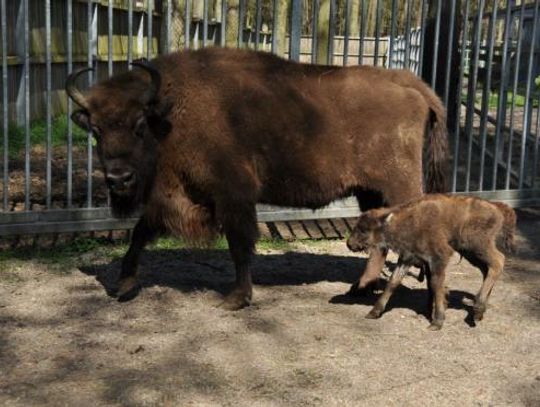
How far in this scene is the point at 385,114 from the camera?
7047 mm

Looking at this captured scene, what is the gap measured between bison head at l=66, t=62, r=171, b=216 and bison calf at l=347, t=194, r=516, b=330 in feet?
5.70

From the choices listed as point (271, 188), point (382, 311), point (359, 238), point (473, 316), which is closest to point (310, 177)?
point (271, 188)

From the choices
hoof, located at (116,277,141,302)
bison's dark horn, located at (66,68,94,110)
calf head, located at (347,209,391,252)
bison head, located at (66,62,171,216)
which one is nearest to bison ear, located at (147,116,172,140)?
bison head, located at (66,62,171,216)

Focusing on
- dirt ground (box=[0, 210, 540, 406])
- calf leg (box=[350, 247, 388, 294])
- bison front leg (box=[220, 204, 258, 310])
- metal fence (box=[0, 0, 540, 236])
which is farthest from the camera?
metal fence (box=[0, 0, 540, 236])

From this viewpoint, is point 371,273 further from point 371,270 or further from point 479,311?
point 479,311

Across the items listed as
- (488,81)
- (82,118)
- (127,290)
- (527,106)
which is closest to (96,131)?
(82,118)

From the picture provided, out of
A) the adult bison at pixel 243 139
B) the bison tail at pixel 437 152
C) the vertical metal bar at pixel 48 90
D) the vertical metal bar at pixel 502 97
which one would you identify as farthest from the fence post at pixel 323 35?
the vertical metal bar at pixel 48 90

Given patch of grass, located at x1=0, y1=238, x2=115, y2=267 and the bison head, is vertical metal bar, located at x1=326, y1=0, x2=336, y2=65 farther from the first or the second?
patch of grass, located at x1=0, y1=238, x2=115, y2=267

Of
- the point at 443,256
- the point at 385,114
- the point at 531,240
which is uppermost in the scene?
the point at 385,114

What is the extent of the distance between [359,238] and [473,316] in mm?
1087

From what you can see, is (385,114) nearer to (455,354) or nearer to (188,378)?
(455,354)

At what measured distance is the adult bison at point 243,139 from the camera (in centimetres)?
642

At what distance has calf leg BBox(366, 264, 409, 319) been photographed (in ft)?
20.9

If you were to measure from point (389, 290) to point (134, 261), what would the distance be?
2188 mm
